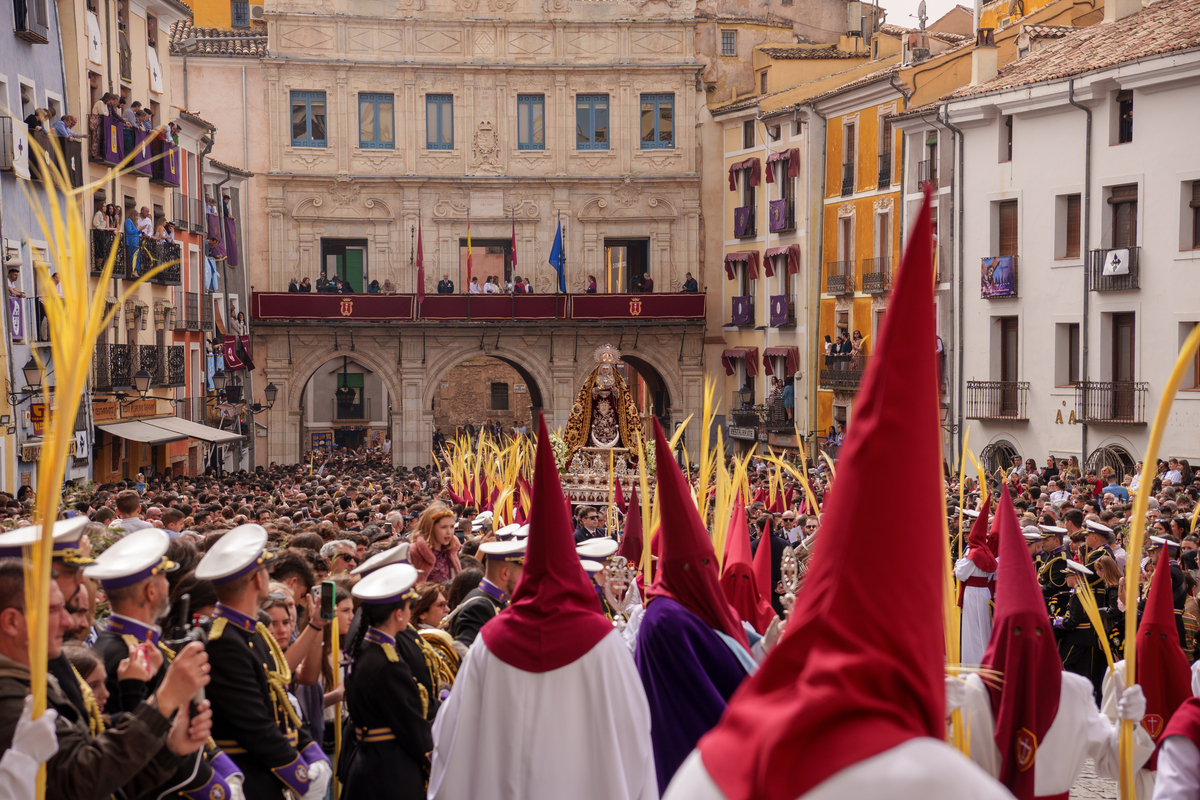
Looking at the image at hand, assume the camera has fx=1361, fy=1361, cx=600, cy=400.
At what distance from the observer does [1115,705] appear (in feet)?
17.6

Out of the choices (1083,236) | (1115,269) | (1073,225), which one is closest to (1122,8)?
(1073,225)

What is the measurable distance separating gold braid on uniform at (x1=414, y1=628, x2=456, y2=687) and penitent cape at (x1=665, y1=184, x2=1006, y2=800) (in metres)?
3.41

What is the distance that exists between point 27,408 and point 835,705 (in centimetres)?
2217

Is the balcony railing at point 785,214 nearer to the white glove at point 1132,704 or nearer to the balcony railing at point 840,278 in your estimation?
the balcony railing at point 840,278

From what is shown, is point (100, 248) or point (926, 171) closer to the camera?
point (100, 248)

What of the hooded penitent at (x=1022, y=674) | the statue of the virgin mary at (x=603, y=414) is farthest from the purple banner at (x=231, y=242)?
the hooded penitent at (x=1022, y=674)

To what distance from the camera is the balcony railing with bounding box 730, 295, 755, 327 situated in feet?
128

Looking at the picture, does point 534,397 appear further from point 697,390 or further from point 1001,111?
point 1001,111

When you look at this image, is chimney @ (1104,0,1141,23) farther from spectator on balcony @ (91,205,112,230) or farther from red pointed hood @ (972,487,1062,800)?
red pointed hood @ (972,487,1062,800)

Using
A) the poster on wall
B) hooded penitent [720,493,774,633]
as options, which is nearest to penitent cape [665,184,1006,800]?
Result: hooded penitent [720,493,774,633]

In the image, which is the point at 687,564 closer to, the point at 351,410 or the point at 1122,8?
the point at 1122,8

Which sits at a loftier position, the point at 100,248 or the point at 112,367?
the point at 100,248

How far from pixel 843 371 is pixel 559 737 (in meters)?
29.5

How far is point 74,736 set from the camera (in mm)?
3871
